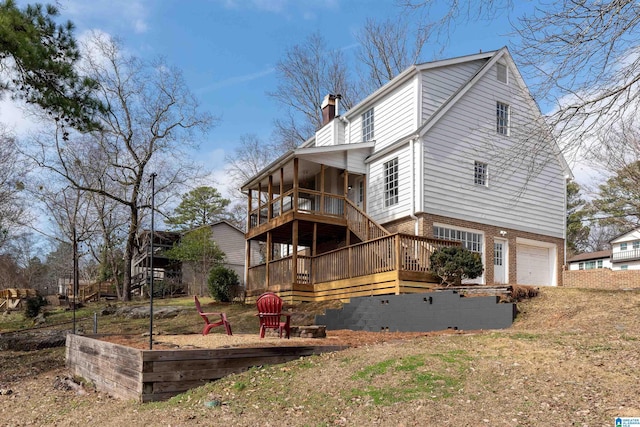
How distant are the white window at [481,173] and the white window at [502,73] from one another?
11.0 ft

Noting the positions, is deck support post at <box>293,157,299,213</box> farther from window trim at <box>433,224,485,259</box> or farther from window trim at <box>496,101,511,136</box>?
window trim at <box>496,101,511,136</box>

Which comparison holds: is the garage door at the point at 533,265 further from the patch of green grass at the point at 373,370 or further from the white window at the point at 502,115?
the patch of green grass at the point at 373,370

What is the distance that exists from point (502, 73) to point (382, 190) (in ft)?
20.6

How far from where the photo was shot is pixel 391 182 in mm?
18406

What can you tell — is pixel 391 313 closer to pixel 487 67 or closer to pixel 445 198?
pixel 445 198

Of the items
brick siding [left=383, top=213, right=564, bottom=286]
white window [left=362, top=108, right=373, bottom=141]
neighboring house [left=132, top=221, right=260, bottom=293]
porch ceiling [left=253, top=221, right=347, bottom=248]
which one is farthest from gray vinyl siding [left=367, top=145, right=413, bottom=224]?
neighboring house [left=132, top=221, right=260, bottom=293]

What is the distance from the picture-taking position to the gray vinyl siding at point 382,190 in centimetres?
1744

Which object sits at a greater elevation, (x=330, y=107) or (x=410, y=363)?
(x=330, y=107)

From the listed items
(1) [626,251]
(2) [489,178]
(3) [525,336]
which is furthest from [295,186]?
(1) [626,251]

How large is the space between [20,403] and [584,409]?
27.3 feet

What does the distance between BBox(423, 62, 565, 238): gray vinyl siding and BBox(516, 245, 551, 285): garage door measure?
0.72 metres

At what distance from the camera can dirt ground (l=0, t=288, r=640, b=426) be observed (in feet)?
17.4

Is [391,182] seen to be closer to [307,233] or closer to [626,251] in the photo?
[307,233]

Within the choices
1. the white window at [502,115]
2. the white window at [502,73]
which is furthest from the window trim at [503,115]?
the white window at [502,73]
